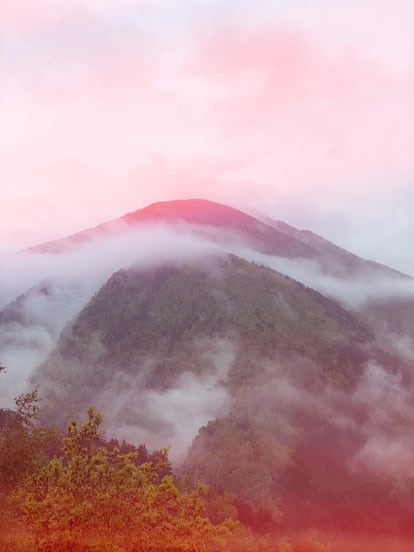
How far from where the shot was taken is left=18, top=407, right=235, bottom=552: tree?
119 feet

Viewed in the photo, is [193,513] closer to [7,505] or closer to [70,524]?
[70,524]

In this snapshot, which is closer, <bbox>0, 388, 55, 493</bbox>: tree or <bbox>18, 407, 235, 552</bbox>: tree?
<bbox>0, 388, 55, 493</bbox>: tree

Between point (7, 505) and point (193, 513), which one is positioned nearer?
point (7, 505)

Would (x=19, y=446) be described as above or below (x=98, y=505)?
above

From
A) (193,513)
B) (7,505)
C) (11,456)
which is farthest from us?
(193,513)

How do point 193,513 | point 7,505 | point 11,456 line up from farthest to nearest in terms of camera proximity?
point 193,513, point 7,505, point 11,456

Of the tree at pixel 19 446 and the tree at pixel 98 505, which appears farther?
the tree at pixel 98 505

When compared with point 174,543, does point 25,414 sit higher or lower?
higher

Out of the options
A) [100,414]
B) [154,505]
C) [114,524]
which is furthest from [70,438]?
[154,505]

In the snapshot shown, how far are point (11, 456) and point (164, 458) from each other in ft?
30.5

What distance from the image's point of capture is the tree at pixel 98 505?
36312 mm

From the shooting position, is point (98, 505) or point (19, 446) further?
point (98, 505)

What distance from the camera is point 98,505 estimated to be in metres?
37.3

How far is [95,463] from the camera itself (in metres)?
38.5
